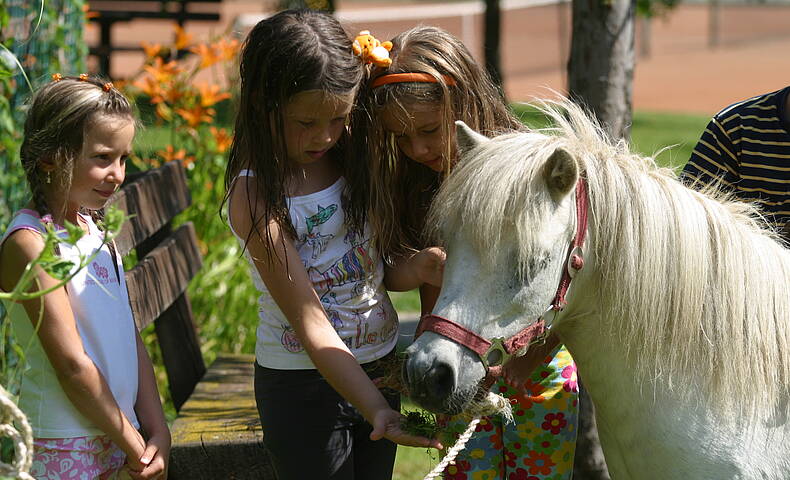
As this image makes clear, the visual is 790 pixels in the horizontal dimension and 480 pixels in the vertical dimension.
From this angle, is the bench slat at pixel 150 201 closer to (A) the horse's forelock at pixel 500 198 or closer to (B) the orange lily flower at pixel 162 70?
(B) the orange lily flower at pixel 162 70

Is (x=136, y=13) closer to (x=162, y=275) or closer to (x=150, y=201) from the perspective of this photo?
(x=150, y=201)

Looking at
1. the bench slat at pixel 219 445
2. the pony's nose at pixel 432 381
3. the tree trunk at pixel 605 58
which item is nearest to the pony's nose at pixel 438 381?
the pony's nose at pixel 432 381

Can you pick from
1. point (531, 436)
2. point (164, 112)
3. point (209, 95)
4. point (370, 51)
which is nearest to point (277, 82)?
point (370, 51)

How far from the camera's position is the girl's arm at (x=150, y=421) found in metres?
2.27

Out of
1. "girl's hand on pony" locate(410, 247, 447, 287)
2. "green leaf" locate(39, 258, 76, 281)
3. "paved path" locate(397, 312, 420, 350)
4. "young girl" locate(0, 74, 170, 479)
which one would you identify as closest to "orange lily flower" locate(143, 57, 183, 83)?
"paved path" locate(397, 312, 420, 350)

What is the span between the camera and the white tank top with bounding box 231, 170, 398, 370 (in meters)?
2.37

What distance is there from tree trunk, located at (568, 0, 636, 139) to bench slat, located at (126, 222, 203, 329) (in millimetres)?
1807

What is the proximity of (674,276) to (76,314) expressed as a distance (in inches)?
57.5

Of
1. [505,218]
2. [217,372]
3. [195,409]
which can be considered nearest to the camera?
[505,218]

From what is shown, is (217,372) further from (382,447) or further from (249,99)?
(249,99)

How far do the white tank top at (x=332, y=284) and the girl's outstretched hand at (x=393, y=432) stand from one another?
12.2 inches

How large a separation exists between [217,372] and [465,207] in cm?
226

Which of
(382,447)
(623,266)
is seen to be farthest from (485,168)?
(382,447)

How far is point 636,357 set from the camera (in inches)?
82.8
